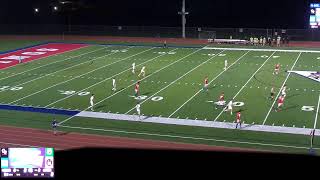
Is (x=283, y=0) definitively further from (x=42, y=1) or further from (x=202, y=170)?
(x=202, y=170)

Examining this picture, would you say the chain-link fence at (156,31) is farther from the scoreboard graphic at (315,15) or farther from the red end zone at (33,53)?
the red end zone at (33,53)

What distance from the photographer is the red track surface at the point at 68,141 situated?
1748 cm

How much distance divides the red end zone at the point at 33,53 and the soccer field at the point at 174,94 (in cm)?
150

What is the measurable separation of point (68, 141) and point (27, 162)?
11159 millimetres

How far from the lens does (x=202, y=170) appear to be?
672 cm

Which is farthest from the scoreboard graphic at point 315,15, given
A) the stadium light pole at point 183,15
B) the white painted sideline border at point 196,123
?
the white painted sideline border at point 196,123

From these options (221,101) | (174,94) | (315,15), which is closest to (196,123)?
(221,101)

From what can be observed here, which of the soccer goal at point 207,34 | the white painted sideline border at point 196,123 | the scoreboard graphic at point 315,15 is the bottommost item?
the white painted sideline border at point 196,123

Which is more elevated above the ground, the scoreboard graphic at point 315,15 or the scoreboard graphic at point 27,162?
the scoreboard graphic at point 315,15

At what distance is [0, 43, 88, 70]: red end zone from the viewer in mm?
36675

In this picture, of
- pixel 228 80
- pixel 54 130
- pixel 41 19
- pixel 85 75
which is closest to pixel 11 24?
pixel 41 19

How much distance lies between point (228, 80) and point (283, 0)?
23404 mm

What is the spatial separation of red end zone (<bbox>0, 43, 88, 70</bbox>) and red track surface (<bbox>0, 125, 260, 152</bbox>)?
16.4 metres

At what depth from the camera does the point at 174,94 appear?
83.3ft
